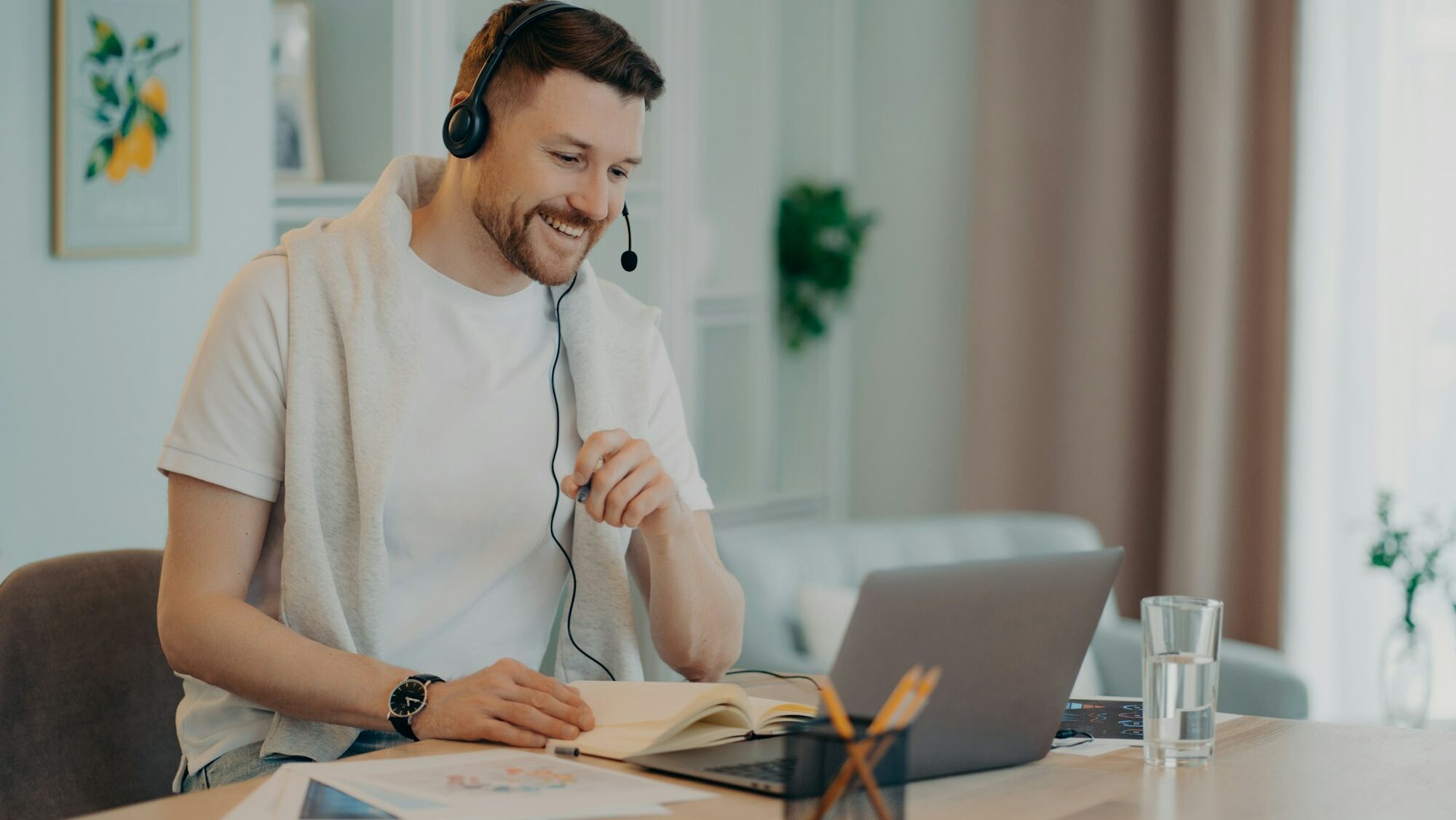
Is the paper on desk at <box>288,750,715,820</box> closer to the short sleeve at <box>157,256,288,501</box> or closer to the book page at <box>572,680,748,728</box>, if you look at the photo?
the book page at <box>572,680,748,728</box>

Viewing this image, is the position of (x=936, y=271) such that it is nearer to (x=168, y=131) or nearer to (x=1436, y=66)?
(x=1436, y=66)

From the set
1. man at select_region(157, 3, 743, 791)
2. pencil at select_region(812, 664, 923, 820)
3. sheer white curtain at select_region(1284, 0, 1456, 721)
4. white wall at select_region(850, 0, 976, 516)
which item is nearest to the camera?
pencil at select_region(812, 664, 923, 820)

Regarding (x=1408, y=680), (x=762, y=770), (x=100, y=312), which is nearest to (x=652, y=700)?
(x=762, y=770)

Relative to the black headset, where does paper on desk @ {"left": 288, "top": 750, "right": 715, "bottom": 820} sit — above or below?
below

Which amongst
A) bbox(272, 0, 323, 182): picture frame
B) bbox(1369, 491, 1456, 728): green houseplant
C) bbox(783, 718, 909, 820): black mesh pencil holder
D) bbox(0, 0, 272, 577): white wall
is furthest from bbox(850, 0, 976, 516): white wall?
bbox(783, 718, 909, 820): black mesh pencil holder

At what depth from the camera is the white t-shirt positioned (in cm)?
141

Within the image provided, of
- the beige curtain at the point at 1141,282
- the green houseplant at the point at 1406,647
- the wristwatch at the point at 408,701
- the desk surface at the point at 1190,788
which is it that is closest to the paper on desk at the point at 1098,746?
the desk surface at the point at 1190,788

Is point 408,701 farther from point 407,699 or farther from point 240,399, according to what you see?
point 240,399

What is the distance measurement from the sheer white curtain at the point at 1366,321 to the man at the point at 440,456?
229 cm

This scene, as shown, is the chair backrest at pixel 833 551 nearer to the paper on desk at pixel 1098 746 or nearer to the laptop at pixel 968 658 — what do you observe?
the paper on desk at pixel 1098 746

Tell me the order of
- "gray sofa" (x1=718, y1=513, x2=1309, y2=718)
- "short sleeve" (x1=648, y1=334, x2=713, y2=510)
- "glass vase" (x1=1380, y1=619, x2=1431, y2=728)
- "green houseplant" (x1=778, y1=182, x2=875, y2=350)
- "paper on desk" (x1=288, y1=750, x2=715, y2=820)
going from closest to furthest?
"paper on desk" (x1=288, y1=750, x2=715, y2=820) → "short sleeve" (x1=648, y1=334, x2=713, y2=510) → "gray sofa" (x1=718, y1=513, x2=1309, y2=718) → "glass vase" (x1=1380, y1=619, x2=1431, y2=728) → "green houseplant" (x1=778, y1=182, x2=875, y2=350)

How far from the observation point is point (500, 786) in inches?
39.8

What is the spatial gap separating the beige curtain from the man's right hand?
2.58 m

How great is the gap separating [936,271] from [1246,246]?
90cm
